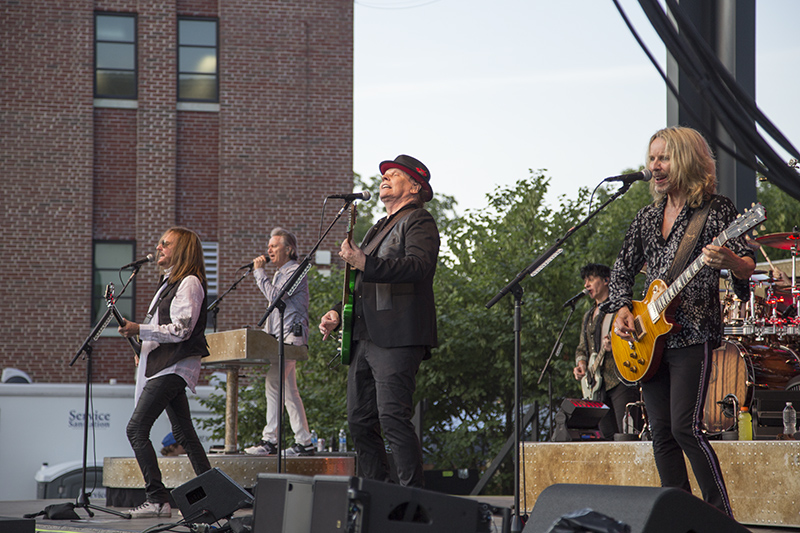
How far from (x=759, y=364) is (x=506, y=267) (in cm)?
877

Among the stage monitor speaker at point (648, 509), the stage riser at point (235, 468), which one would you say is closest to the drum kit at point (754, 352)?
the stage riser at point (235, 468)

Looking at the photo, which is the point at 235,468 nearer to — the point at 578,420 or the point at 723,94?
the point at 578,420

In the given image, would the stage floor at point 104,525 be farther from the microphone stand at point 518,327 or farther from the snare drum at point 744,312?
the snare drum at point 744,312

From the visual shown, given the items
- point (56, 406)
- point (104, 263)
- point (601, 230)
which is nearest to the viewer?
point (56, 406)

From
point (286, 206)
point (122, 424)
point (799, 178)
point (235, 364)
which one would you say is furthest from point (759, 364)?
point (286, 206)

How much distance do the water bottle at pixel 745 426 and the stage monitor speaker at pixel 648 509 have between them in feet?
10.7

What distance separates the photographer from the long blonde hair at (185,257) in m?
5.89

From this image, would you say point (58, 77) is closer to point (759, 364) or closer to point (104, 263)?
point (104, 263)

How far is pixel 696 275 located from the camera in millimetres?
3867

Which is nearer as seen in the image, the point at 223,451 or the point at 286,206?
the point at 223,451

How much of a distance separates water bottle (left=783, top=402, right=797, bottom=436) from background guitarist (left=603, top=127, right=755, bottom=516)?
2013 millimetres

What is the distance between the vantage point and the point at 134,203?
16.2m

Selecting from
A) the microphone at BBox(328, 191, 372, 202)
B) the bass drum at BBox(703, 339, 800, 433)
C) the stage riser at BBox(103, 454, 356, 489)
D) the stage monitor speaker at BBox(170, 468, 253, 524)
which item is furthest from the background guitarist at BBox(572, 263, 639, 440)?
the stage monitor speaker at BBox(170, 468, 253, 524)

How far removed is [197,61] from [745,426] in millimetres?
13581
